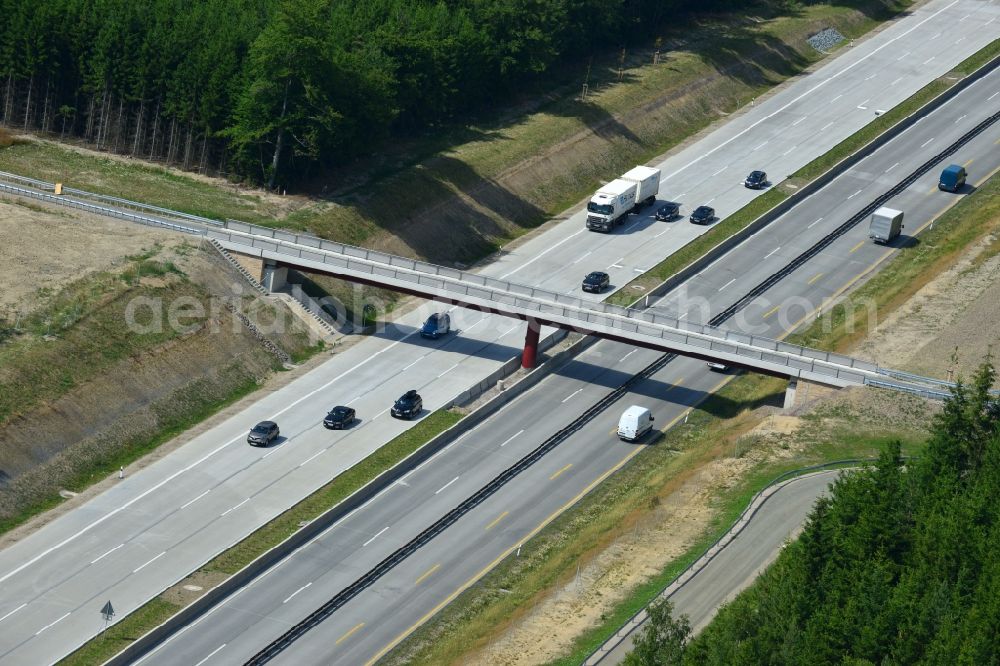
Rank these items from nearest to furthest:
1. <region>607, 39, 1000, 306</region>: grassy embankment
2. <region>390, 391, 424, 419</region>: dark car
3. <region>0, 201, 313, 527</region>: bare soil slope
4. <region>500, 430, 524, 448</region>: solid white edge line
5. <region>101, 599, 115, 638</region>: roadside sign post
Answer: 1. <region>101, 599, 115, 638</region>: roadside sign post
2. <region>0, 201, 313, 527</region>: bare soil slope
3. <region>500, 430, 524, 448</region>: solid white edge line
4. <region>390, 391, 424, 419</region>: dark car
5. <region>607, 39, 1000, 306</region>: grassy embankment

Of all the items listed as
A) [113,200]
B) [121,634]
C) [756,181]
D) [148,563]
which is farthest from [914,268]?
[121,634]

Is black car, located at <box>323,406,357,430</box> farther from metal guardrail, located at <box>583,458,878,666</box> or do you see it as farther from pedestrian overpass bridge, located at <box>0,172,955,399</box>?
metal guardrail, located at <box>583,458,878,666</box>

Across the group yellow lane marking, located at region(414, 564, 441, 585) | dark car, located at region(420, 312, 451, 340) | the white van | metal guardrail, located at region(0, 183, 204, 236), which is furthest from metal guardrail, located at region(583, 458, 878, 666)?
metal guardrail, located at region(0, 183, 204, 236)

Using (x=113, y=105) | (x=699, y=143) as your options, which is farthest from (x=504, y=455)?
(x=699, y=143)

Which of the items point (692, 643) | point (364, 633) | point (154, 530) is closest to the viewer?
point (692, 643)

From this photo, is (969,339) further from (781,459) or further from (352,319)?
(352,319)

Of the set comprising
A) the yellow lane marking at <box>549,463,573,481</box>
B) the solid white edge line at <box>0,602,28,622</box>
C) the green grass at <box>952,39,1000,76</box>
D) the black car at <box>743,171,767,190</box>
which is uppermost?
the green grass at <box>952,39,1000,76</box>
